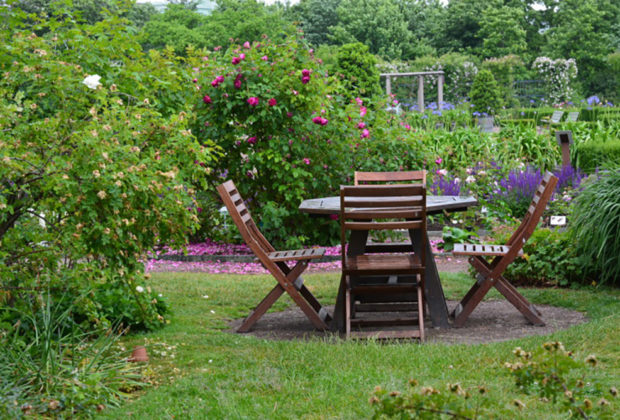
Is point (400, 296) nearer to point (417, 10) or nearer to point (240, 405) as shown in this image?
point (240, 405)

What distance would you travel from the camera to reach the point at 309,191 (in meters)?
9.02

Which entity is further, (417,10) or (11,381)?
(417,10)

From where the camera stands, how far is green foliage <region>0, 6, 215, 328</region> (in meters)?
3.80

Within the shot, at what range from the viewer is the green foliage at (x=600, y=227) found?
606 cm

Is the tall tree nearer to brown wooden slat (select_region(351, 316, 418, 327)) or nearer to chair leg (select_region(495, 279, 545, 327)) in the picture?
chair leg (select_region(495, 279, 545, 327))

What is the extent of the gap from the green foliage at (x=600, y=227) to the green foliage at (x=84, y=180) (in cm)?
336

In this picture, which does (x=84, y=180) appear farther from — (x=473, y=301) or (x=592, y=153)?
(x=592, y=153)

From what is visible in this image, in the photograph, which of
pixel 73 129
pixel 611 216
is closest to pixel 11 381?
pixel 73 129

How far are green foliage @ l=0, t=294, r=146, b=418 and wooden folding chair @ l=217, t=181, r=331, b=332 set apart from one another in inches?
48.8

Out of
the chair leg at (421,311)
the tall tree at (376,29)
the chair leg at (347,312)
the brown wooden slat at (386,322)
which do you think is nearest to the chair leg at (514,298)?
the chair leg at (421,311)

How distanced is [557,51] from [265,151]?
106 ft

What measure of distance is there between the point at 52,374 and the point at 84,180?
0.96m

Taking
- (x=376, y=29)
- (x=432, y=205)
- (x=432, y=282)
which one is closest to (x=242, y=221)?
(x=432, y=205)

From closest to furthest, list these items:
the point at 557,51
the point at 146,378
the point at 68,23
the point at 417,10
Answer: the point at 146,378 < the point at 68,23 < the point at 557,51 < the point at 417,10
